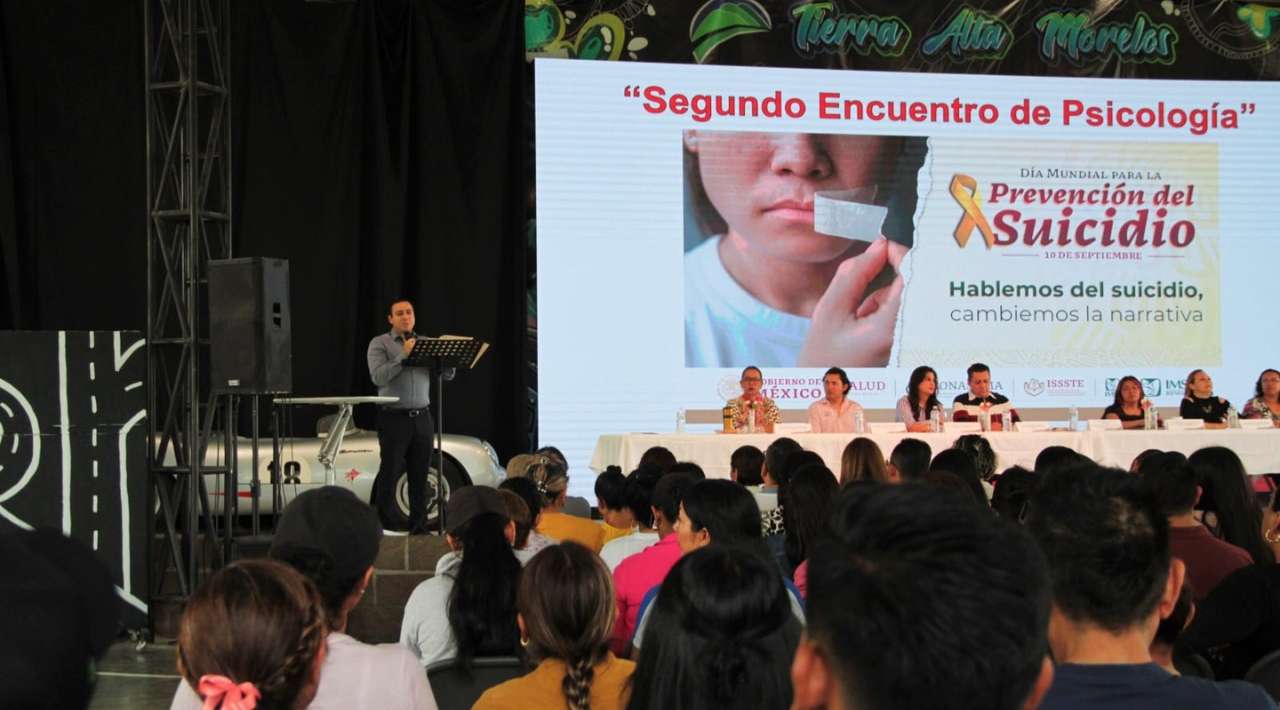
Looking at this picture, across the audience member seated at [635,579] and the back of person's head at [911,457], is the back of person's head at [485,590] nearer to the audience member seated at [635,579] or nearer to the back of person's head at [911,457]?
the audience member seated at [635,579]

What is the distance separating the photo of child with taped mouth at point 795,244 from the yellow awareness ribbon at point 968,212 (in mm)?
298

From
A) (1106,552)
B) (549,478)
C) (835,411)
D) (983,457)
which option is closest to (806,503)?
(549,478)

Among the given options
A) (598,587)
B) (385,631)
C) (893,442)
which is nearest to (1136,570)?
(598,587)

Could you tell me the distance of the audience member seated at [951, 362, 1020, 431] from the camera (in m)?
7.71

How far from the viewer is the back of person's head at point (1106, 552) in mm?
1530

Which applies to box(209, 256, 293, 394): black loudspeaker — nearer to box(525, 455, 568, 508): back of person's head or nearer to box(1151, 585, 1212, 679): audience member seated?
box(525, 455, 568, 508): back of person's head

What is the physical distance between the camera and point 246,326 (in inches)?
237

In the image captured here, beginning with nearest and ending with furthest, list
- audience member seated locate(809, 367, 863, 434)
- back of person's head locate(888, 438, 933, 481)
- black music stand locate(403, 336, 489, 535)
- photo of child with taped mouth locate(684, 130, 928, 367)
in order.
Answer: back of person's head locate(888, 438, 933, 481)
black music stand locate(403, 336, 489, 535)
audience member seated locate(809, 367, 863, 434)
photo of child with taped mouth locate(684, 130, 928, 367)

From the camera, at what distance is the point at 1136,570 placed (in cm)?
154

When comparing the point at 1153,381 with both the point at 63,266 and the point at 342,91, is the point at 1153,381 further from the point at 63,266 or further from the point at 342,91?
the point at 63,266

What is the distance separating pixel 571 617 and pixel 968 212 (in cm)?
781

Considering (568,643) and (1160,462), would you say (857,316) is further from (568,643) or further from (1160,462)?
(568,643)

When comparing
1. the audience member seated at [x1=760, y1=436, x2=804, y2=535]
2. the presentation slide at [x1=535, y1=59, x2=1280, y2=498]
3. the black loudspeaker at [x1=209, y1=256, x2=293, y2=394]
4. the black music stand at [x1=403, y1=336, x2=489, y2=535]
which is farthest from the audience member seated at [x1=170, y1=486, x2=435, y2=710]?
the presentation slide at [x1=535, y1=59, x2=1280, y2=498]

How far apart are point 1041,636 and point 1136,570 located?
68 cm
